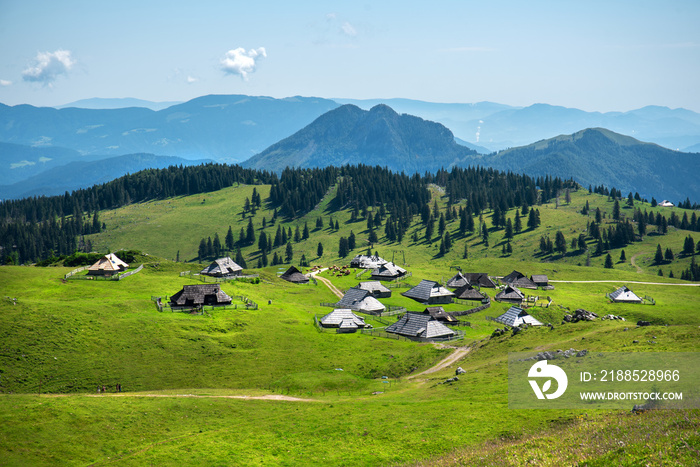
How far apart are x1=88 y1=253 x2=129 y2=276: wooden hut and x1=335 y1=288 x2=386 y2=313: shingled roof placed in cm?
4561

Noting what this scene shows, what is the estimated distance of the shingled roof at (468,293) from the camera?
120 meters

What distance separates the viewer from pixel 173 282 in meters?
104

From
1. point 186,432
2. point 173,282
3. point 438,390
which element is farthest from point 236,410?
point 173,282

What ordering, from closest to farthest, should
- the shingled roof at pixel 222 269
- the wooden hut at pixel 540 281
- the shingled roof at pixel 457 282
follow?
the shingled roof at pixel 222 269, the shingled roof at pixel 457 282, the wooden hut at pixel 540 281

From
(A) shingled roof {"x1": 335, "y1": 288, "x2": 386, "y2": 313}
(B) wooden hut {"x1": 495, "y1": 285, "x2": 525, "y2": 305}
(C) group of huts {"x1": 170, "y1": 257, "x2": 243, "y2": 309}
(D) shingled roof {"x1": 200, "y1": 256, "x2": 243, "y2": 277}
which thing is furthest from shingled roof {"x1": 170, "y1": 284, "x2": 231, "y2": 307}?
(B) wooden hut {"x1": 495, "y1": 285, "x2": 525, "y2": 305}

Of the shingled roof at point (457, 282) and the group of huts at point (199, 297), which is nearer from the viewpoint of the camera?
the group of huts at point (199, 297)

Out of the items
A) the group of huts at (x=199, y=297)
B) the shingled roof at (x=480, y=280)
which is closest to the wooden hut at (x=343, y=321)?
the group of huts at (x=199, y=297)

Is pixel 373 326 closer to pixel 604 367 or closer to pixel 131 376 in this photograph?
pixel 131 376

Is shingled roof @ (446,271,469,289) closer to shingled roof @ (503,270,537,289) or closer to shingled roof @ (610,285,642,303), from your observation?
shingled roof @ (503,270,537,289)

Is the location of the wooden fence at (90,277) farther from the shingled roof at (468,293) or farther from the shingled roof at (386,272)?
the shingled roof at (468,293)

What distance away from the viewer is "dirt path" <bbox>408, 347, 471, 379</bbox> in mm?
65231

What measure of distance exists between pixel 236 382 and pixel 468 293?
72.7 metres

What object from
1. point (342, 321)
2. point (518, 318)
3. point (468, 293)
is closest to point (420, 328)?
point (342, 321)

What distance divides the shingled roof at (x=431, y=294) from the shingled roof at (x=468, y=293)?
129 inches
